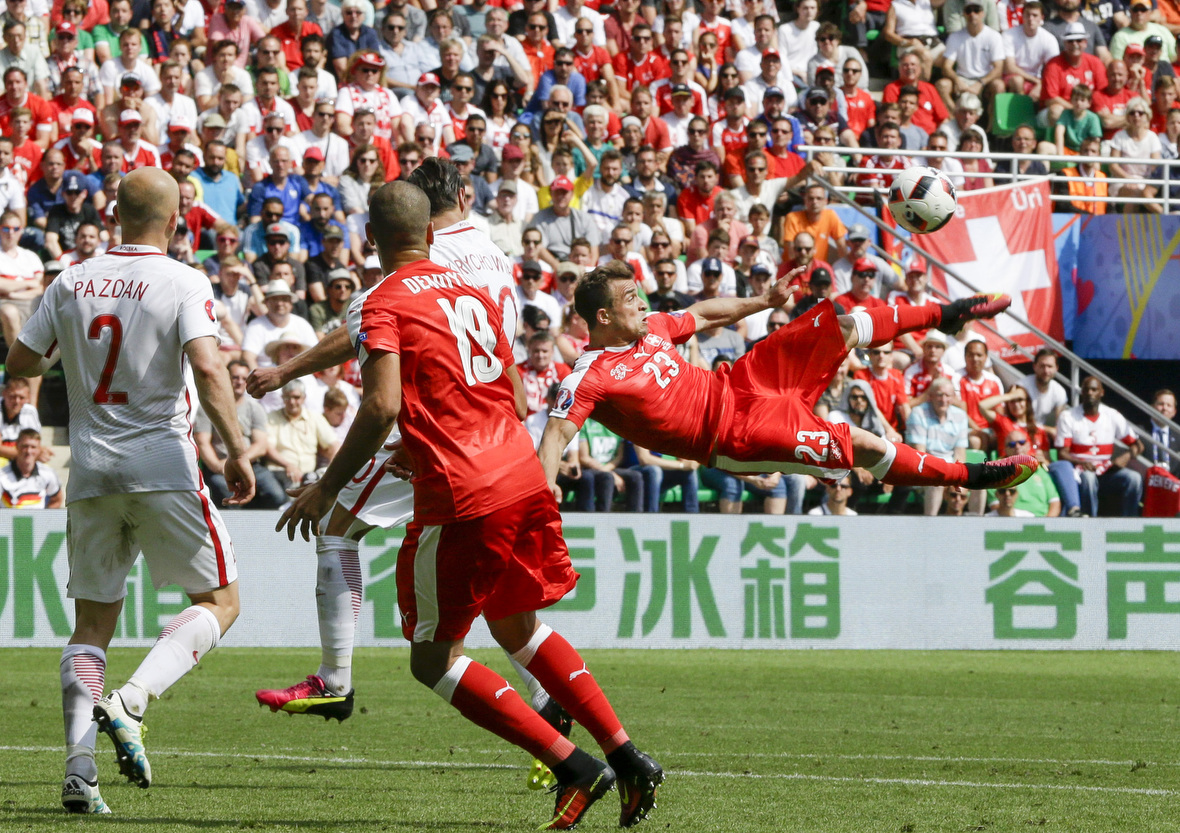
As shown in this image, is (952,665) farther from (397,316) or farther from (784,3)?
Result: (784,3)

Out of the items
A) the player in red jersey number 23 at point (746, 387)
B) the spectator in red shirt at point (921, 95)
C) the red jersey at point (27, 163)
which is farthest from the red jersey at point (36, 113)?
the spectator in red shirt at point (921, 95)

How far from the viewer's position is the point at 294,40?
18.1 m

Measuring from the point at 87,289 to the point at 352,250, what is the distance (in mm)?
10527

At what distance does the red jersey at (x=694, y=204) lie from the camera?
60.0 feet

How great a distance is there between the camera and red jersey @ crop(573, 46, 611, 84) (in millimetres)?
19297

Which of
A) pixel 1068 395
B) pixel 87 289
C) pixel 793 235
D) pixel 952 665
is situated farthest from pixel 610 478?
pixel 87 289

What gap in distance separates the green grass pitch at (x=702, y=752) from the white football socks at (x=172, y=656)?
1.45ft

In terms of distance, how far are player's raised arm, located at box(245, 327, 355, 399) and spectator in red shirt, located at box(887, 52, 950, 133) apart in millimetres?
15844

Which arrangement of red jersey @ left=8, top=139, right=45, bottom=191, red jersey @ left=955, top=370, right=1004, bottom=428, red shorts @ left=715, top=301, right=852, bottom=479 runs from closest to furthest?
1. red shorts @ left=715, top=301, right=852, bottom=479
2. red jersey @ left=8, top=139, right=45, bottom=191
3. red jersey @ left=955, top=370, right=1004, bottom=428

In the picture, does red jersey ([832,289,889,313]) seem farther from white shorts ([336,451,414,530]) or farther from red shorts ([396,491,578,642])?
red shorts ([396,491,578,642])

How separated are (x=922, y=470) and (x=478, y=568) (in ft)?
11.2

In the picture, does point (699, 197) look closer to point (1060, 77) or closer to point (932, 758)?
point (1060, 77)

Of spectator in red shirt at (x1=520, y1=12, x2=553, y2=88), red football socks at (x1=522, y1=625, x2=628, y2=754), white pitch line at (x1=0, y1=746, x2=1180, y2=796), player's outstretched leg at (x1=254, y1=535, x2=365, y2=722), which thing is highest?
spectator in red shirt at (x1=520, y1=12, x2=553, y2=88)

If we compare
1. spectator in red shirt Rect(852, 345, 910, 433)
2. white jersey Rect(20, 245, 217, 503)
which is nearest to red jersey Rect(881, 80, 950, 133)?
spectator in red shirt Rect(852, 345, 910, 433)
